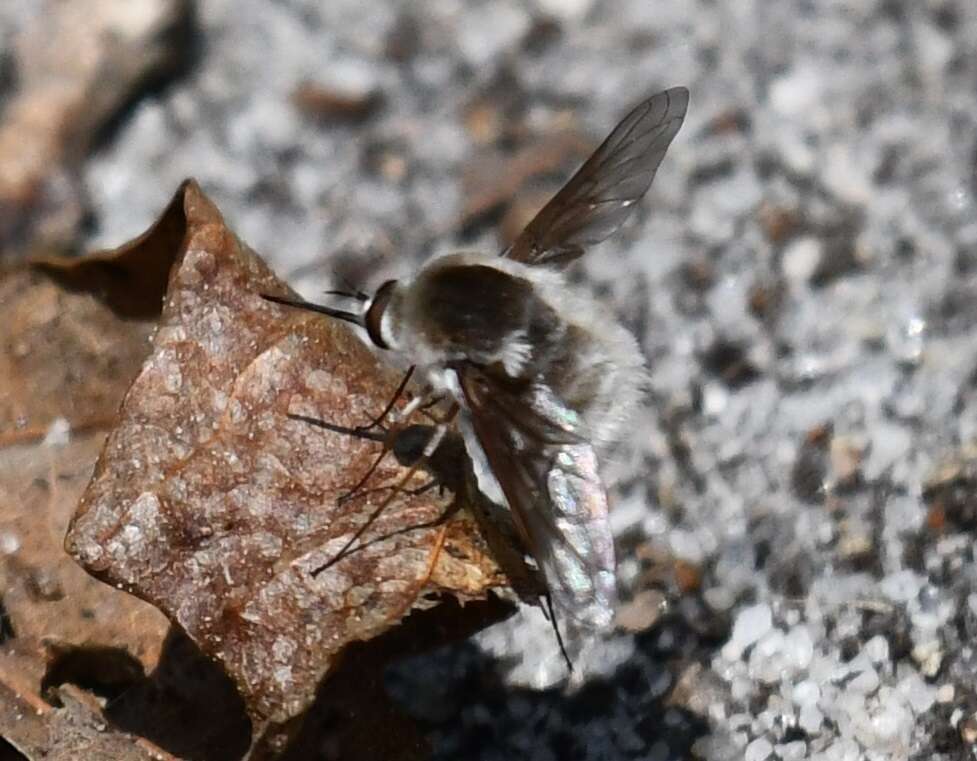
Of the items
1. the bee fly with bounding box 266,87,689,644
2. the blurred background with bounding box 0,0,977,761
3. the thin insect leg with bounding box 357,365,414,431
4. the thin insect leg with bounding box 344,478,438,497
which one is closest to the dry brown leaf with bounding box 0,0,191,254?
the blurred background with bounding box 0,0,977,761

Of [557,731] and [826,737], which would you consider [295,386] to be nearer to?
[557,731]

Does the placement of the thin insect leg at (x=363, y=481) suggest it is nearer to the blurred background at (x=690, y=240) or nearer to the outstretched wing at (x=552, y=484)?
the outstretched wing at (x=552, y=484)

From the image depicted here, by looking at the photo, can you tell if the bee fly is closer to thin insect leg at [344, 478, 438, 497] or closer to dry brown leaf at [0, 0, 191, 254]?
thin insect leg at [344, 478, 438, 497]

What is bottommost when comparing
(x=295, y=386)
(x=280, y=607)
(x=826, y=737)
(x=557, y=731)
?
(x=826, y=737)

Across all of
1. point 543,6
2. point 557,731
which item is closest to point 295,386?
point 557,731

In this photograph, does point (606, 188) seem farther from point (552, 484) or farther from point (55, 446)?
point (55, 446)

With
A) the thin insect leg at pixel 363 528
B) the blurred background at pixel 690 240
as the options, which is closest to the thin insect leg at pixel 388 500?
the thin insect leg at pixel 363 528
